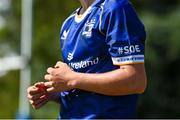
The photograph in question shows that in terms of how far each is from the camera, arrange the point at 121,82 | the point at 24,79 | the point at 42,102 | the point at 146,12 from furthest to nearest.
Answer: the point at 146,12 < the point at 24,79 < the point at 42,102 < the point at 121,82

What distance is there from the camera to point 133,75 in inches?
164

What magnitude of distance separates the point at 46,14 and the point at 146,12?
2591mm

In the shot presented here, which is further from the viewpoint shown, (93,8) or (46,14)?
(46,14)

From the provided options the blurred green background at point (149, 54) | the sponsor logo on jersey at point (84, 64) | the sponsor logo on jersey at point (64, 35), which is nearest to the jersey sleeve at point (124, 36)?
the sponsor logo on jersey at point (84, 64)

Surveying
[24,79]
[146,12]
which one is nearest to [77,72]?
[24,79]

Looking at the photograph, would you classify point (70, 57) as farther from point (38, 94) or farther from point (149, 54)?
point (149, 54)

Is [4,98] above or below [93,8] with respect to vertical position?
below

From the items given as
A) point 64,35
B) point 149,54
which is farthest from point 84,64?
point 149,54

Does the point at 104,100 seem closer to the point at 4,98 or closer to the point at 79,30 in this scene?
the point at 79,30

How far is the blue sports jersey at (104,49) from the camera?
4.20 metres

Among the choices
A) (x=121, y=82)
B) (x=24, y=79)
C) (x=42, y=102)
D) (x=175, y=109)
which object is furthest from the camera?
(x=175, y=109)

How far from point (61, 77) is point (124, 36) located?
1.19ft

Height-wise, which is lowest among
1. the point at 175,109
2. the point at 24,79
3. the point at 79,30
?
the point at 175,109

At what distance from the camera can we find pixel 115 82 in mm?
4164
